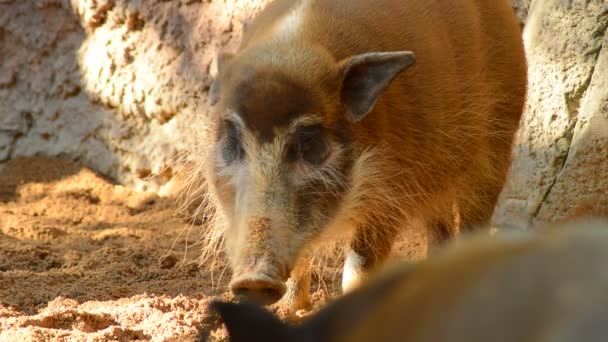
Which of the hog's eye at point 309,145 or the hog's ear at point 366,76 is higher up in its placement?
the hog's ear at point 366,76

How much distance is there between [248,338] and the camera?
0.95m

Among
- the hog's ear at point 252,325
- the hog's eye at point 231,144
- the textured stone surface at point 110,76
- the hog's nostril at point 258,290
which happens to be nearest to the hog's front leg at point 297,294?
the hog's eye at point 231,144

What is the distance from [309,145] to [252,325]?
2107mm

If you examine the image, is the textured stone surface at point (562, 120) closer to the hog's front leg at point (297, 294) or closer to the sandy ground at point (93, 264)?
the sandy ground at point (93, 264)

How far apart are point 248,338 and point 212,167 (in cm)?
235

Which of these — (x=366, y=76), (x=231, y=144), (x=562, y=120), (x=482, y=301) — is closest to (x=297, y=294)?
(x=231, y=144)

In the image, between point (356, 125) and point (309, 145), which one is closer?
point (309, 145)

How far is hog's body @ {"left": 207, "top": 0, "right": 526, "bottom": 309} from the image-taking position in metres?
2.96

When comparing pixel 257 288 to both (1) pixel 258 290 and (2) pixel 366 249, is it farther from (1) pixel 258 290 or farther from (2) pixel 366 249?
(2) pixel 366 249

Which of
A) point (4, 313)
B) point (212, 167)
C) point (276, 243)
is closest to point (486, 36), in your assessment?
point (212, 167)

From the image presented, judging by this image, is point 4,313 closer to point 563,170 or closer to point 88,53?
point 563,170

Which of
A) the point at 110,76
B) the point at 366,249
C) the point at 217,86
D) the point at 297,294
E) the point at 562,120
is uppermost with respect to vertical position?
the point at 217,86

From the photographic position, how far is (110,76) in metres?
5.78

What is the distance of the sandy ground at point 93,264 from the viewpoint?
3141 mm
